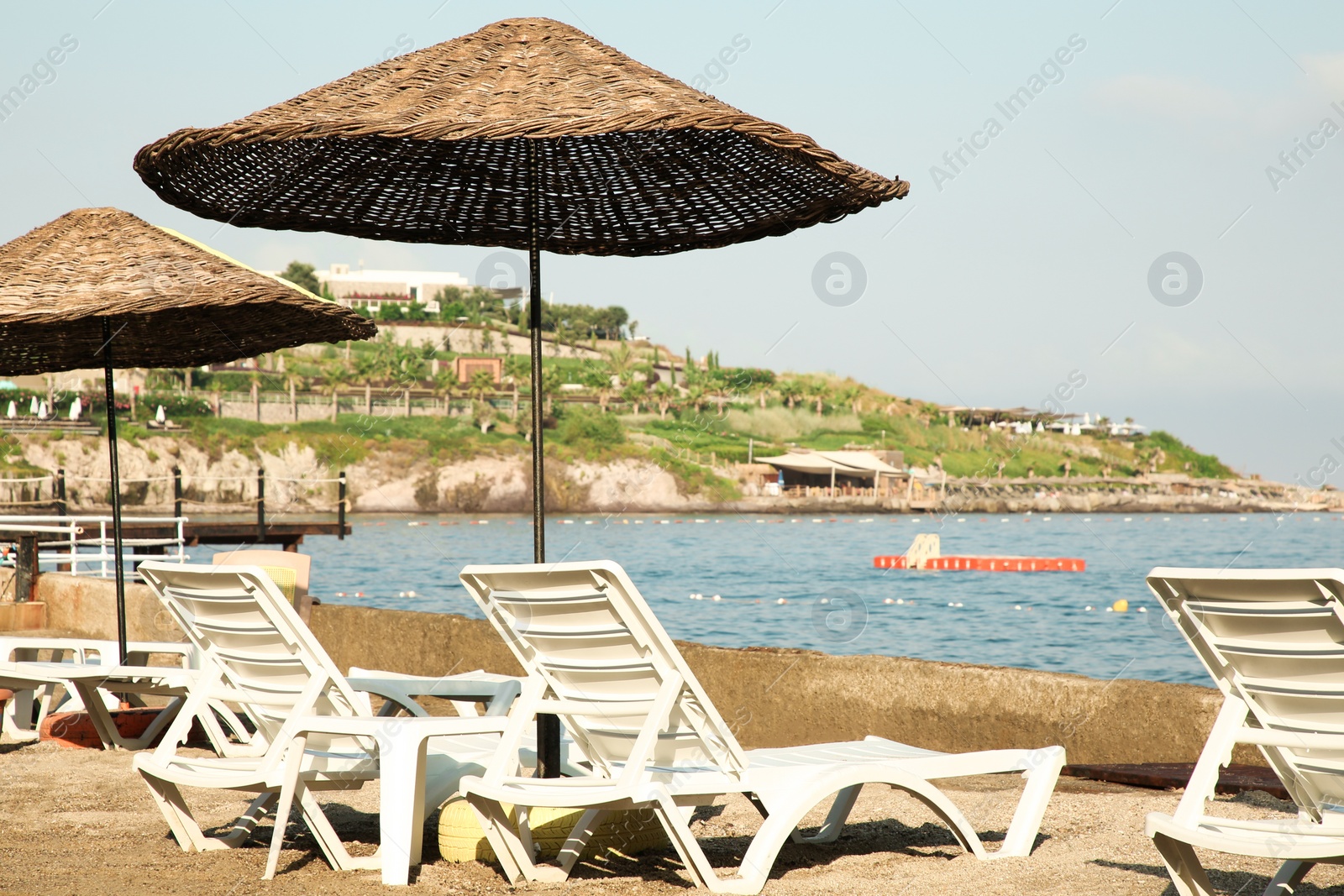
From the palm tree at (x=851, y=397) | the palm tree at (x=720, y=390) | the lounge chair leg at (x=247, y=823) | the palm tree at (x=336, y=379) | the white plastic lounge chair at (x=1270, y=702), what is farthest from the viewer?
the palm tree at (x=851, y=397)

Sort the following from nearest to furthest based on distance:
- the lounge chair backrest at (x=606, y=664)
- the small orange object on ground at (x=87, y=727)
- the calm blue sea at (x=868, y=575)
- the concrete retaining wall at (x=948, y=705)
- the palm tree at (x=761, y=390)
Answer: the lounge chair backrest at (x=606, y=664) → the concrete retaining wall at (x=948, y=705) → the small orange object on ground at (x=87, y=727) → the calm blue sea at (x=868, y=575) → the palm tree at (x=761, y=390)

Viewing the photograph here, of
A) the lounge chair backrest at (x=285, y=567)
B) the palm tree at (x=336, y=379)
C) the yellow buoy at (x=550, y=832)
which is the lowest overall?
the palm tree at (x=336, y=379)

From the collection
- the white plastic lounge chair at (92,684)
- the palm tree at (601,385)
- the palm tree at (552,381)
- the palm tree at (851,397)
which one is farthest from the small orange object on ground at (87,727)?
the palm tree at (851,397)

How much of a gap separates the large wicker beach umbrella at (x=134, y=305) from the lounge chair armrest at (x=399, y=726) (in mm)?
1953

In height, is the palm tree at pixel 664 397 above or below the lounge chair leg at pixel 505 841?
below

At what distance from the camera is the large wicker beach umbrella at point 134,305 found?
4484 mm

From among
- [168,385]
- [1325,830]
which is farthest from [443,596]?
[168,385]

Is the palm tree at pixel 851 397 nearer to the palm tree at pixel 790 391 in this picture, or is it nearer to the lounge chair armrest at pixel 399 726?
the palm tree at pixel 790 391

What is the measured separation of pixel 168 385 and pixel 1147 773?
4031 inches

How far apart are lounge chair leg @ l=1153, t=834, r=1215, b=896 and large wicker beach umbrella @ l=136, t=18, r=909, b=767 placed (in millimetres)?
1655

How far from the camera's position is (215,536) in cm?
2052

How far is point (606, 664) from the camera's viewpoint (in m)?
2.85

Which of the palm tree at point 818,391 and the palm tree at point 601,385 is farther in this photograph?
the palm tree at point 818,391

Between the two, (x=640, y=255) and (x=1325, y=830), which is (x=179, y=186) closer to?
(x=640, y=255)
